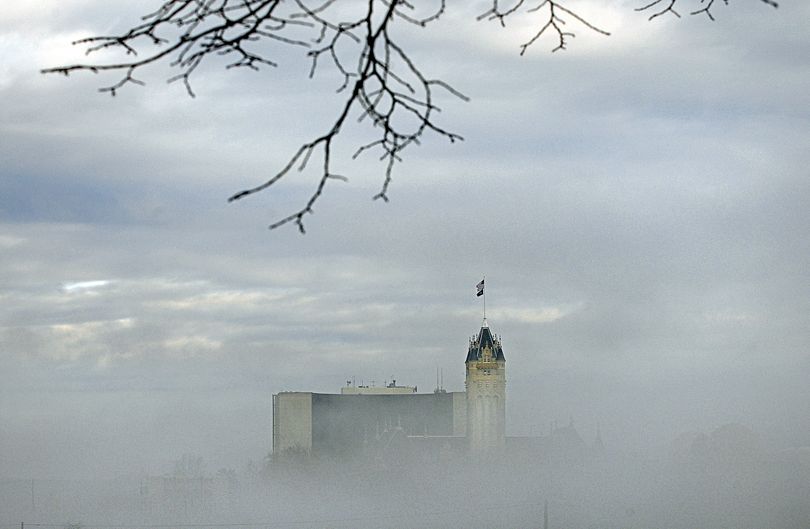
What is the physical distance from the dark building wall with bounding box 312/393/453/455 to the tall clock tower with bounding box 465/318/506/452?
1813 cm

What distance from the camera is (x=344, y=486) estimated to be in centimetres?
13662

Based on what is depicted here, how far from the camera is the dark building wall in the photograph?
14638cm

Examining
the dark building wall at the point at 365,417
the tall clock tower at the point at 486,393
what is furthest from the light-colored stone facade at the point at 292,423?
the tall clock tower at the point at 486,393

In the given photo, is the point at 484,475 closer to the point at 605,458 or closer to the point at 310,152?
the point at 605,458

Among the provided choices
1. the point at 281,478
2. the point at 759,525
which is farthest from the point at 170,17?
the point at 281,478

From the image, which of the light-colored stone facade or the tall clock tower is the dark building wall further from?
the tall clock tower

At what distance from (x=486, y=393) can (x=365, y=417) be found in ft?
86.9

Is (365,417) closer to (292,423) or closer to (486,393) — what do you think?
(292,423)

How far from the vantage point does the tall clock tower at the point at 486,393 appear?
12462 cm

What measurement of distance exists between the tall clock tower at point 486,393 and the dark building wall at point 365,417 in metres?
18.1

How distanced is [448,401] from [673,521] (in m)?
35.0

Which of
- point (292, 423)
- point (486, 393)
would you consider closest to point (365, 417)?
point (292, 423)

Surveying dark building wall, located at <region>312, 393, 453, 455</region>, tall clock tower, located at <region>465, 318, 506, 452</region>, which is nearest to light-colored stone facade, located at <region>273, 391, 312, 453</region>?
dark building wall, located at <region>312, 393, 453, 455</region>

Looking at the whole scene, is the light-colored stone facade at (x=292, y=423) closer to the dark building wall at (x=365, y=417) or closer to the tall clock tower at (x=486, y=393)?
the dark building wall at (x=365, y=417)
